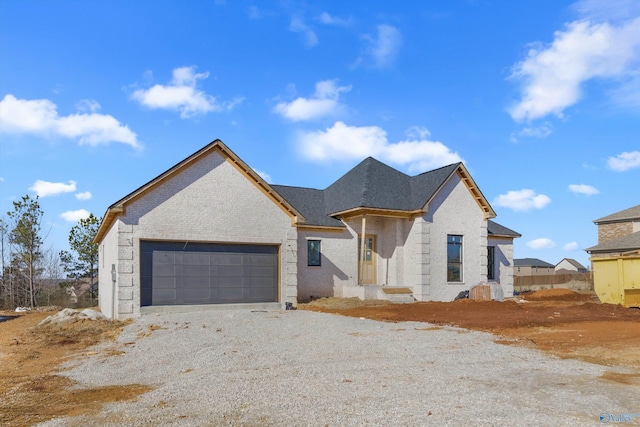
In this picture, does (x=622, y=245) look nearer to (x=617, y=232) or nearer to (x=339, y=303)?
(x=617, y=232)

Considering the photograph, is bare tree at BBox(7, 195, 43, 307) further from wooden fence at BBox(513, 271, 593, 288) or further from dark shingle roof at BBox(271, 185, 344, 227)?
wooden fence at BBox(513, 271, 593, 288)

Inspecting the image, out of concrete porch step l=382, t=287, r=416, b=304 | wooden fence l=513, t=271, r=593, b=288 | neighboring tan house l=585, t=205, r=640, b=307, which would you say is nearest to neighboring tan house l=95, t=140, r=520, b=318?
concrete porch step l=382, t=287, r=416, b=304

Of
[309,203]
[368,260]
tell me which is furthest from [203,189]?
[368,260]

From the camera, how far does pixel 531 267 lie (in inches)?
2896

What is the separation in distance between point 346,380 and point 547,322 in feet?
32.7

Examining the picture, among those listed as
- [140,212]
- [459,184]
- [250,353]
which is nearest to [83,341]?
[140,212]

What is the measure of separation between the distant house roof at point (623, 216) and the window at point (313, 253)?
114 feet

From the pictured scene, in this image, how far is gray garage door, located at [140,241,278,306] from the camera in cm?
1856

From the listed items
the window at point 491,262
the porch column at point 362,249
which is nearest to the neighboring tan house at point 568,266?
the window at point 491,262

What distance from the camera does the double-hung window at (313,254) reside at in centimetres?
2394

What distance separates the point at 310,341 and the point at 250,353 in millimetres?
1868

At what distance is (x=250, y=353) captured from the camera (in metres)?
11.1

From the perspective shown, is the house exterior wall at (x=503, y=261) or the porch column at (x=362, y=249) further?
the house exterior wall at (x=503, y=261)

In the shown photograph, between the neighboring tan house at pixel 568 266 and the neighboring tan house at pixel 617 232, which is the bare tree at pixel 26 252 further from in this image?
the neighboring tan house at pixel 568 266
